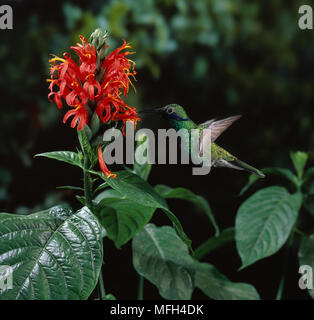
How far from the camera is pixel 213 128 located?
27.5 inches

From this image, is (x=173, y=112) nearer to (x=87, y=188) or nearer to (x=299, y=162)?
(x=87, y=188)

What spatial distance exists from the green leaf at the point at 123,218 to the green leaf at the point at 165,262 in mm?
90

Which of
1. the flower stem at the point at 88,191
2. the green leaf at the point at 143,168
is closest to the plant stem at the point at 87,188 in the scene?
the flower stem at the point at 88,191

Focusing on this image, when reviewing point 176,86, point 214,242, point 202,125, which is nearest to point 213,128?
point 202,125

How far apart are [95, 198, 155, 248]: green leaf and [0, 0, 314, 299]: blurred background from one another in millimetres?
488

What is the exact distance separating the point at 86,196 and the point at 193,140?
191mm

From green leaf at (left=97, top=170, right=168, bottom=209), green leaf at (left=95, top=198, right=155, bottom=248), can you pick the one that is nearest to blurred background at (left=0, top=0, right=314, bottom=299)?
green leaf at (left=95, top=198, right=155, bottom=248)

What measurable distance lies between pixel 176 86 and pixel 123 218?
813mm

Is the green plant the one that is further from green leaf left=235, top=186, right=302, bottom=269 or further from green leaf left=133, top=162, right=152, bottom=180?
green leaf left=133, top=162, right=152, bottom=180

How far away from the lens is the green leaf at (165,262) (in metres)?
0.75

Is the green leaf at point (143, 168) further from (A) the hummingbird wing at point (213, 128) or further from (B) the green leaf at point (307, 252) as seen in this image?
(B) the green leaf at point (307, 252)

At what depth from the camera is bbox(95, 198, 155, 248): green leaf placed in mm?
691

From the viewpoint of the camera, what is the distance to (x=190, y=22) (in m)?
1.38
